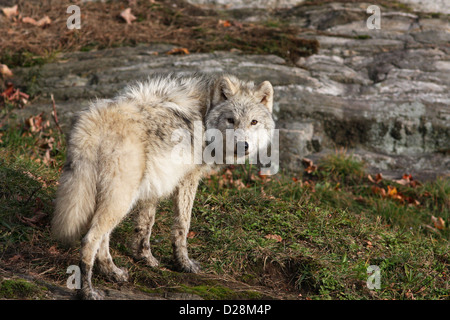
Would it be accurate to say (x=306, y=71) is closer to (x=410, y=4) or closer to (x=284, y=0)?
(x=284, y=0)

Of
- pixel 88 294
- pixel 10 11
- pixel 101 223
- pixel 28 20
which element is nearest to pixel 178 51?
pixel 28 20

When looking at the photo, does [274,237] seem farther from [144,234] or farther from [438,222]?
[438,222]

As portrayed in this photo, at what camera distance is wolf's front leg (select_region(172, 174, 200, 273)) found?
519 cm

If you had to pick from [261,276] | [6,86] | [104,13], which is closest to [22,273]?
[261,276]

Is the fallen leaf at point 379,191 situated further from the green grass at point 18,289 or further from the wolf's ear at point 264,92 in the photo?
the green grass at point 18,289

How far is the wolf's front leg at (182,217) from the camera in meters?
5.19

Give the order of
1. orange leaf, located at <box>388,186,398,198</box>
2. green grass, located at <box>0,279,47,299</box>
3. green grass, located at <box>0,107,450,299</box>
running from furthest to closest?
Answer: orange leaf, located at <box>388,186,398,198</box> → green grass, located at <box>0,107,450,299</box> → green grass, located at <box>0,279,47,299</box>

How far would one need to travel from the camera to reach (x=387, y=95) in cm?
933

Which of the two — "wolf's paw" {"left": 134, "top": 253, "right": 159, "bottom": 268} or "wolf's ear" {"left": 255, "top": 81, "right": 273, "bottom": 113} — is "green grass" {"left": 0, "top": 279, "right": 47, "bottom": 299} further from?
"wolf's ear" {"left": 255, "top": 81, "right": 273, "bottom": 113}

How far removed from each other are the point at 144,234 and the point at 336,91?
5.70m

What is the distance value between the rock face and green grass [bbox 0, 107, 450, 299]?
1186 millimetres

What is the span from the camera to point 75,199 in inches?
168

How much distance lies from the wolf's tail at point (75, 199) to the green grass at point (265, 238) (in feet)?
2.01

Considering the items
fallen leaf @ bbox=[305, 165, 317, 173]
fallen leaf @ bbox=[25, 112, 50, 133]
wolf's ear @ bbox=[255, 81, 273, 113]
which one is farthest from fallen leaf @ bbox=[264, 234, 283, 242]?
fallen leaf @ bbox=[25, 112, 50, 133]
